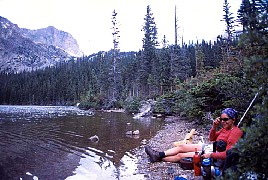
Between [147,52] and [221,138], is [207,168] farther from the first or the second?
[147,52]

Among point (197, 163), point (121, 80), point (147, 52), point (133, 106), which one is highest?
point (147, 52)

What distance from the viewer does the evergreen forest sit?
2.47 metres

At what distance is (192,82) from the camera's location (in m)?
23.6

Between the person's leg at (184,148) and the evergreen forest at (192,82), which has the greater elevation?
the evergreen forest at (192,82)

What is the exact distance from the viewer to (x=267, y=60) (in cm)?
233

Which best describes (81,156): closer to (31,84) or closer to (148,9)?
(148,9)

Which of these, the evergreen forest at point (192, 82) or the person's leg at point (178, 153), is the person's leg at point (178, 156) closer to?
the person's leg at point (178, 153)

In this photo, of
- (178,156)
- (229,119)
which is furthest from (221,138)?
(178,156)

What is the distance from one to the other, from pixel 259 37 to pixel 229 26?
39623mm

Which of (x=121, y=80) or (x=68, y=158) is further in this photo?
(x=121, y=80)

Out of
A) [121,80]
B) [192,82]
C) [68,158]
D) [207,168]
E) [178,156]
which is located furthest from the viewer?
[121,80]

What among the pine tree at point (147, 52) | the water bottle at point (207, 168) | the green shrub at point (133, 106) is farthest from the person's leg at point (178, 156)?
the pine tree at point (147, 52)

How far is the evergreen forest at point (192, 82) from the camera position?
8.10 feet

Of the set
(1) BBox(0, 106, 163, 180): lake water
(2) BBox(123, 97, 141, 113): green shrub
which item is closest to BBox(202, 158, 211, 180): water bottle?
(1) BBox(0, 106, 163, 180): lake water
